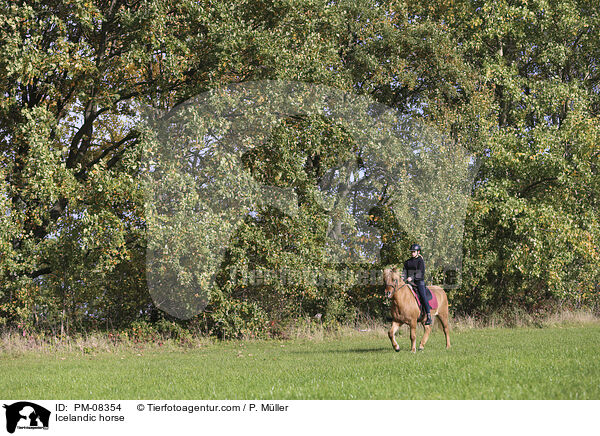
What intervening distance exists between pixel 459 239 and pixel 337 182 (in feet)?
20.2

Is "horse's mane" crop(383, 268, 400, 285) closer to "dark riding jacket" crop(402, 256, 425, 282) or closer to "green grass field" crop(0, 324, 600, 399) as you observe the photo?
"dark riding jacket" crop(402, 256, 425, 282)

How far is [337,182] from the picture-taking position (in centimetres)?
2744

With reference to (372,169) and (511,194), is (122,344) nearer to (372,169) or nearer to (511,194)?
(372,169)

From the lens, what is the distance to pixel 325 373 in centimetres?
1245

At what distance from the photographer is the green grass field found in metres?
10.0

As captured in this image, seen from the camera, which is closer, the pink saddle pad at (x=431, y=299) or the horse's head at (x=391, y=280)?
the horse's head at (x=391, y=280)

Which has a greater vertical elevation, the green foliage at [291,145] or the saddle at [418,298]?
the green foliage at [291,145]

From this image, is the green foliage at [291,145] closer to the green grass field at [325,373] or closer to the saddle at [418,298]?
the green grass field at [325,373]

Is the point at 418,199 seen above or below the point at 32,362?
above

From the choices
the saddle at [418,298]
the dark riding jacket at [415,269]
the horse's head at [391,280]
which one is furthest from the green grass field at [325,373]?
the dark riding jacket at [415,269]

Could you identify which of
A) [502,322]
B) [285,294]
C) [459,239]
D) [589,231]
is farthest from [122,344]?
[589,231]

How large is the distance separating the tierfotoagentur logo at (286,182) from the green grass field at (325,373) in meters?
3.46
